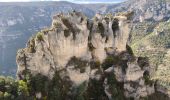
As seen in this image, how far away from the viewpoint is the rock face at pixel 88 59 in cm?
6444

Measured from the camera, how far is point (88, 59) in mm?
67125

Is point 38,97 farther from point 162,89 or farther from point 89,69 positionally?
point 162,89

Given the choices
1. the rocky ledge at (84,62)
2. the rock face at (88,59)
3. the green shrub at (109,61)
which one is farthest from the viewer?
the green shrub at (109,61)

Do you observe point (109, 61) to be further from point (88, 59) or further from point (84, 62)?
point (84, 62)

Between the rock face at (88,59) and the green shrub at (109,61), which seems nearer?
the rock face at (88,59)

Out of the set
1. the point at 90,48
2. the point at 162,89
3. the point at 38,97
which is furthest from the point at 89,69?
the point at 162,89

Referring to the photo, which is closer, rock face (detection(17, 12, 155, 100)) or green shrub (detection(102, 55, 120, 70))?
rock face (detection(17, 12, 155, 100))

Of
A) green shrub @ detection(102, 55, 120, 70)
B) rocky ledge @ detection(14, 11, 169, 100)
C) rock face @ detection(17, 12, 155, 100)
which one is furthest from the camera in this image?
green shrub @ detection(102, 55, 120, 70)

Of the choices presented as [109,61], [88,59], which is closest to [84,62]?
[88,59]

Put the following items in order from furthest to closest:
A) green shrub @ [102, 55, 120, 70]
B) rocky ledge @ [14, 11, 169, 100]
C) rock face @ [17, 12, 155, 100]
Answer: green shrub @ [102, 55, 120, 70] → rock face @ [17, 12, 155, 100] → rocky ledge @ [14, 11, 169, 100]

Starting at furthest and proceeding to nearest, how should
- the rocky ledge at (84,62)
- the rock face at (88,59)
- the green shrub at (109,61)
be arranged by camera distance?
1. the green shrub at (109,61)
2. the rock face at (88,59)
3. the rocky ledge at (84,62)

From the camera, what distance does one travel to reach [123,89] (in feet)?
225

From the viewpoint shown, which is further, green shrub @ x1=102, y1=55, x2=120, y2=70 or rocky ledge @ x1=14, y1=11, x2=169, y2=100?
green shrub @ x1=102, y1=55, x2=120, y2=70

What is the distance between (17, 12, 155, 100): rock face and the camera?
64.4 meters
